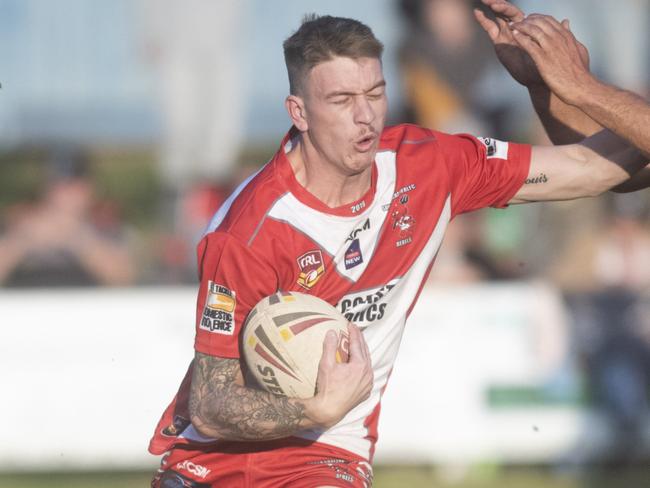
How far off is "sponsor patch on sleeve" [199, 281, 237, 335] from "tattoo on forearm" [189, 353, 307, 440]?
14cm

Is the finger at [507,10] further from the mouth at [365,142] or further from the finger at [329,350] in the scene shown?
the finger at [329,350]

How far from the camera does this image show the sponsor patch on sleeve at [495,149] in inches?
231

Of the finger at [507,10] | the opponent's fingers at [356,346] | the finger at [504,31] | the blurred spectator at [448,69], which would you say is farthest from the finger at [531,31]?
the blurred spectator at [448,69]

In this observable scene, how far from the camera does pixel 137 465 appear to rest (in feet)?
34.2

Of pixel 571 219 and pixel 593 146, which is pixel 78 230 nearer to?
pixel 571 219

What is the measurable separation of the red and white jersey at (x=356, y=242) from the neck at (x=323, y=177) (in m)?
0.05

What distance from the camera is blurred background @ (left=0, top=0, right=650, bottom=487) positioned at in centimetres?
1035

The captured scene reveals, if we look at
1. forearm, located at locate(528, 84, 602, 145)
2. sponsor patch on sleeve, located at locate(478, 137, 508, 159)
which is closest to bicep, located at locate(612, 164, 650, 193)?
forearm, located at locate(528, 84, 602, 145)

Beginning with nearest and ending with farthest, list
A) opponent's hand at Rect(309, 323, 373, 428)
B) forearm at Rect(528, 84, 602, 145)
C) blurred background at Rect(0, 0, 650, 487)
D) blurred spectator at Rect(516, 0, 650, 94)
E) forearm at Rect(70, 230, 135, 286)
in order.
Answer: opponent's hand at Rect(309, 323, 373, 428)
forearm at Rect(528, 84, 602, 145)
blurred background at Rect(0, 0, 650, 487)
forearm at Rect(70, 230, 135, 286)
blurred spectator at Rect(516, 0, 650, 94)

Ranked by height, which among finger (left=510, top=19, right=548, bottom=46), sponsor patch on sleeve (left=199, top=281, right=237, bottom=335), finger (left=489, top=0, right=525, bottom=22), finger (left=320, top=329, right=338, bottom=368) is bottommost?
finger (left=320, top=329, right=338, bottom=368)

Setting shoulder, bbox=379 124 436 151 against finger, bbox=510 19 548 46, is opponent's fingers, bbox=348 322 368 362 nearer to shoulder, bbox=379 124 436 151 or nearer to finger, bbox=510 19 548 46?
shoulder, bbox=379 124 436 151

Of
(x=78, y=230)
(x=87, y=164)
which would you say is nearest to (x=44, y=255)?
(x=78, y=230)

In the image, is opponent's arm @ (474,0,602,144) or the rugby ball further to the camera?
opponent's arm @ (474,0,602,144)

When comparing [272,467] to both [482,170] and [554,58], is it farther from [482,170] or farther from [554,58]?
[554,58]
